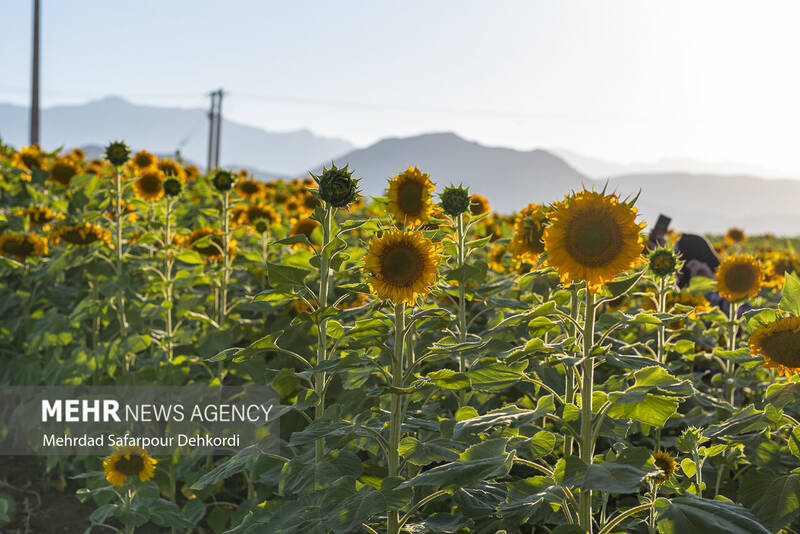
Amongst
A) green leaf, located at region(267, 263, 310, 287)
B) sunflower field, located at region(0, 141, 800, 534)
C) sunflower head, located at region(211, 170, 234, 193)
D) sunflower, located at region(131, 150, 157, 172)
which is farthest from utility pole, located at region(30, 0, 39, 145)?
green leaf, located at region(267, 263, 310, 287)

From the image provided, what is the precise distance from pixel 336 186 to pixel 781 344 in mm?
1622

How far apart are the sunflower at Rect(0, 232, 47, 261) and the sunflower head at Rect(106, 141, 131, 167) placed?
1065mm

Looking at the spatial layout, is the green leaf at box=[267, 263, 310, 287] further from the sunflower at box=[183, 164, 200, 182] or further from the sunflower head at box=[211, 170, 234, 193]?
the sunflower at box=[183, 164, 200, 182]

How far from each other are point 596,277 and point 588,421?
0.41 metres

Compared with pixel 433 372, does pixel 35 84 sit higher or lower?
higher

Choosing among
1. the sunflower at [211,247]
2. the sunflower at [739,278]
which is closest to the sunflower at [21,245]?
the sunflower at [211,247]

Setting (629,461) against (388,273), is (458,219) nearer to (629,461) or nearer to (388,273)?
(388,273)

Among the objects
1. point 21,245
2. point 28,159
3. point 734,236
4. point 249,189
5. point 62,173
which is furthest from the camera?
point 734,236

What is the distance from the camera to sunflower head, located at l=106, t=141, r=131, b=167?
165 inches

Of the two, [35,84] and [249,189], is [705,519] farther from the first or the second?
[35,84]

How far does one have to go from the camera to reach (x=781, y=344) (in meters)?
2.24

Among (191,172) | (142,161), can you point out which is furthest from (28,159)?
(142,161)

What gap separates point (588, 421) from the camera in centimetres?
183

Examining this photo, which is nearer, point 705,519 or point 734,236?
point 705,519
